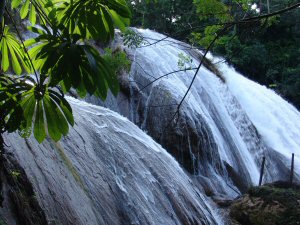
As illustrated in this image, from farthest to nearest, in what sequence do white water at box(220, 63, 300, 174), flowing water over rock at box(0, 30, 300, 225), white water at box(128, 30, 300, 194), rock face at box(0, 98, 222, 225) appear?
white water at box(220, 63, 300, 174) < white water at box(128, 30, 300, 194) < flowing water over rock at box(0, 30, 300, 225) < rock face at box(0, 98, 222, 225)

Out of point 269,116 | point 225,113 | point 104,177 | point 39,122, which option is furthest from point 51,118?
point 269,116

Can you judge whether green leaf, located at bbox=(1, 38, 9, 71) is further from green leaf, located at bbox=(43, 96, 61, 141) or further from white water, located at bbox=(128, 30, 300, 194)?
white water, located at bbox=(128, 30, 300, 194)

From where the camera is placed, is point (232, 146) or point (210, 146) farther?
point (232, 146)

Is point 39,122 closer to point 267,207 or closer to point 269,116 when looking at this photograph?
point 267,207

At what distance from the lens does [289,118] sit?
15.7m

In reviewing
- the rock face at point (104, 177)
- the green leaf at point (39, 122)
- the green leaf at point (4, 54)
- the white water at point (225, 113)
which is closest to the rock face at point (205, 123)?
the white water at point (225, 113)

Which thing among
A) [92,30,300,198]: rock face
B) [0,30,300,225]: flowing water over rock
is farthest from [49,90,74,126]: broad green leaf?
[92,30,300,198]: rock face

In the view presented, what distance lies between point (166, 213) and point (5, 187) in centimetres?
265

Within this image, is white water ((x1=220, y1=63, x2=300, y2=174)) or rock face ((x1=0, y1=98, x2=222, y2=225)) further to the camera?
white water ((x1=220, y1=63, x2=300, y2=174))

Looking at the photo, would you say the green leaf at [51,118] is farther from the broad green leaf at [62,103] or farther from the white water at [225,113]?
the white water at [225,113]

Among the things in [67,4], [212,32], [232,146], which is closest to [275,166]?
[232,146]

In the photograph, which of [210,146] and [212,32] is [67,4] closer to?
[212,32]

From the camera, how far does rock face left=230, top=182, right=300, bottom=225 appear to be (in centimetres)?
735

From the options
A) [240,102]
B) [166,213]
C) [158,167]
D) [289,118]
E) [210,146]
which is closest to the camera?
[166,213]
